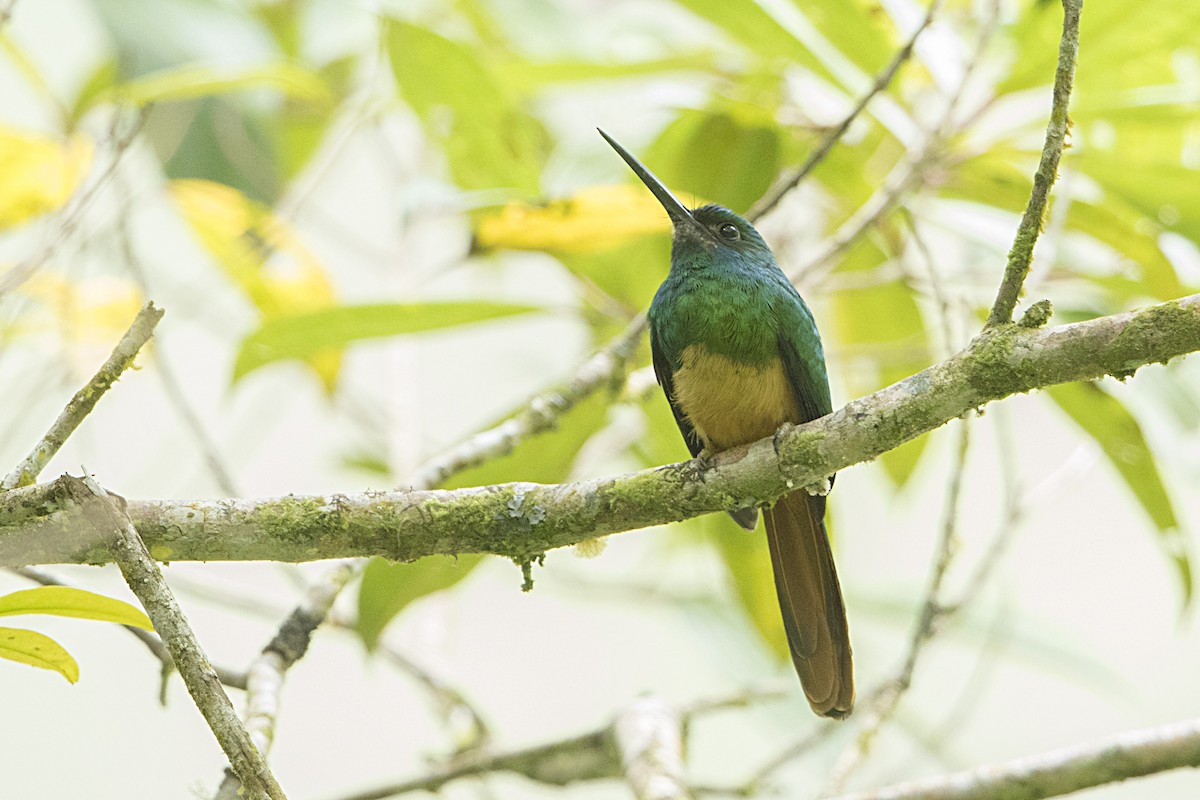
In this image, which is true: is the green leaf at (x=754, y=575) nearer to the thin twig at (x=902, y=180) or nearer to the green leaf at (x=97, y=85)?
the thin twig at (x=902, y=180)

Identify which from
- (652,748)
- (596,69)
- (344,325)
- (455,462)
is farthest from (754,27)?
(652,748)

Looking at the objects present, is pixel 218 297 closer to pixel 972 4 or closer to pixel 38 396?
pixel 38 396

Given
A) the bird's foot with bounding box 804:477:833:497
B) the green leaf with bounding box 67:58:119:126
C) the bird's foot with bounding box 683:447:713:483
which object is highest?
the green leaf with bounding box 67:58:119:126

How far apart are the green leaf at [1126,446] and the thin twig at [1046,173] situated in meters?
0.96

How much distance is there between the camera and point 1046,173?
122 centimetres

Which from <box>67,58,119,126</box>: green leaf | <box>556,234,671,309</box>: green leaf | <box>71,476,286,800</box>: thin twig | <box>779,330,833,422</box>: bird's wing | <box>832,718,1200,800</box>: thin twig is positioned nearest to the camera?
<box>71,476,286,800</box>: thin twig

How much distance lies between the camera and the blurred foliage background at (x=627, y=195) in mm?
2146

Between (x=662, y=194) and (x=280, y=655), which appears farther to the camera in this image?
(x=662, y=194)

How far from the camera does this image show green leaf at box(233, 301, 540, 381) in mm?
2135

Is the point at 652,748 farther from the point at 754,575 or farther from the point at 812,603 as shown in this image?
the point at 754,575

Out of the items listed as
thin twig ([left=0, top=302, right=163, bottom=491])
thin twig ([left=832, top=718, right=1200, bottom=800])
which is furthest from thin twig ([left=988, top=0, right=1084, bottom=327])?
thin twig ([left=0, top=302, right=163, bottom=491])

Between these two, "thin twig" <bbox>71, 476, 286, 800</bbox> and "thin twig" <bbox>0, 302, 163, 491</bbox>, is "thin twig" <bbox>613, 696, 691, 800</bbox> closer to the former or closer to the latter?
"thin twig" <bbox>71, 476, 286, 800</bbox>

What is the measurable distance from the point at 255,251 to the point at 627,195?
938mm

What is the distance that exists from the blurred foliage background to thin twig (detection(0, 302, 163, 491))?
2.16ft
